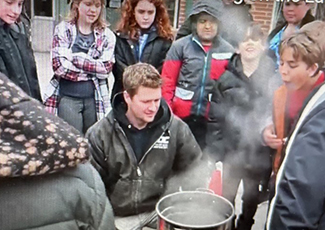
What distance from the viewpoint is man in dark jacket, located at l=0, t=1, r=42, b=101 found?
111 cm

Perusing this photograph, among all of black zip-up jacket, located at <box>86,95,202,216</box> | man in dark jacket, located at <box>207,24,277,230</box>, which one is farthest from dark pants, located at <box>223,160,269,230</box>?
black zip-up jacket, located at <box>86,95,202,216</box>

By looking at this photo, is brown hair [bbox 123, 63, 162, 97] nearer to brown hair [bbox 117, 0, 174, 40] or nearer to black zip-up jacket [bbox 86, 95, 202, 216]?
black zip-up jacket [bbox 86, 95, 202, 216]

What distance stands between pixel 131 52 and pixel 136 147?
35 cm

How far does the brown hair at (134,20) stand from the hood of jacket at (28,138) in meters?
0.73

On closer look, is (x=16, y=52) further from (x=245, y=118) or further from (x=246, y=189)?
(x=246, y=189)

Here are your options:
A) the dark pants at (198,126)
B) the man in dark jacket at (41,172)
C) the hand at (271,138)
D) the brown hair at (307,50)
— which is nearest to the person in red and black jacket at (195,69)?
the dark pants at (198,126)

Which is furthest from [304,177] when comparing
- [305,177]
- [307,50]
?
[307,50]

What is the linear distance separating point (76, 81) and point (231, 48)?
48 centimetres

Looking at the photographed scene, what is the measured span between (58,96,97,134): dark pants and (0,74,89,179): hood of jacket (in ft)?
2.28

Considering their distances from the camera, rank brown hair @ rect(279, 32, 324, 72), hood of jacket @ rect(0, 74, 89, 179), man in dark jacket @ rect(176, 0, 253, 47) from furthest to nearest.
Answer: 1. man in dark jacket @ rect(176, 0, 253, 47)
2. brown hair @ rect(279, 32, 324, 72)
3. hood of jacket @ rect(0, 74, 89, 179)

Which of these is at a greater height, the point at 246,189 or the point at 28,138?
the point at 28,138

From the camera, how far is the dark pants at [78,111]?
1.24m

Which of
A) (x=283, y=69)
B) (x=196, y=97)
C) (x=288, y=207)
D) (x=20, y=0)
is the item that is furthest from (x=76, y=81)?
(x=288, y=207)

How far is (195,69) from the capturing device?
1383mm
